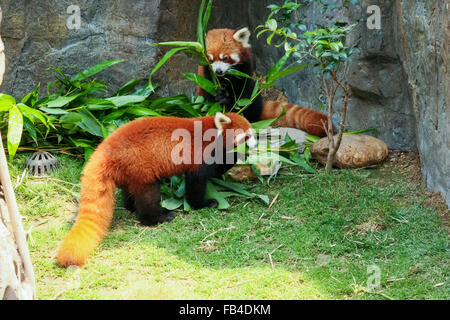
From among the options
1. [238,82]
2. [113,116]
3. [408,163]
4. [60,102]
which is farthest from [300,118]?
[60,102]

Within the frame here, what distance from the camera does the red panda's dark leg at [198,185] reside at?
4.43 m

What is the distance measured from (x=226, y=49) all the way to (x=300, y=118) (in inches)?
45.2

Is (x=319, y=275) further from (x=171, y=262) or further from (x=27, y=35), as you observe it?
(x=27, y=35)

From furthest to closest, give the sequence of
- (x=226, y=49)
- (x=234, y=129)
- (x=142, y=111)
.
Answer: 1. (x=226, y=49)
2. (x=142, y=111)
3. (x=234, y=129)

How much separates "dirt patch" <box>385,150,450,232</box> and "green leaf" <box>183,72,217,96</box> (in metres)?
1.99

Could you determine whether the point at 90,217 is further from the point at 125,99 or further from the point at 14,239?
the point at 125,99

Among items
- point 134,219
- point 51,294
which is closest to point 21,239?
point 51,294

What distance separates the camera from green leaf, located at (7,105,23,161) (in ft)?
14.4

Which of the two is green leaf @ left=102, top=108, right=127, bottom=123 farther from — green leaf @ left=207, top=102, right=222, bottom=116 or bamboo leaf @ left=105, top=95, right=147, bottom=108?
green leaf @ left=207, top=102, right=222, bottom=116

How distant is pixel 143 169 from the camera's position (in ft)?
13.5

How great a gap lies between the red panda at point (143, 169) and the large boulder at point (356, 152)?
41.1 inches

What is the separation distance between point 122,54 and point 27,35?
108 centimetres

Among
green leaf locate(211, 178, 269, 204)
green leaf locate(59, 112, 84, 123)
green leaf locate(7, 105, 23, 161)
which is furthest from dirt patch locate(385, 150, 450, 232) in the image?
green leaf locate(7, 105, 23, 161)

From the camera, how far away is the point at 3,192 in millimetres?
2975
